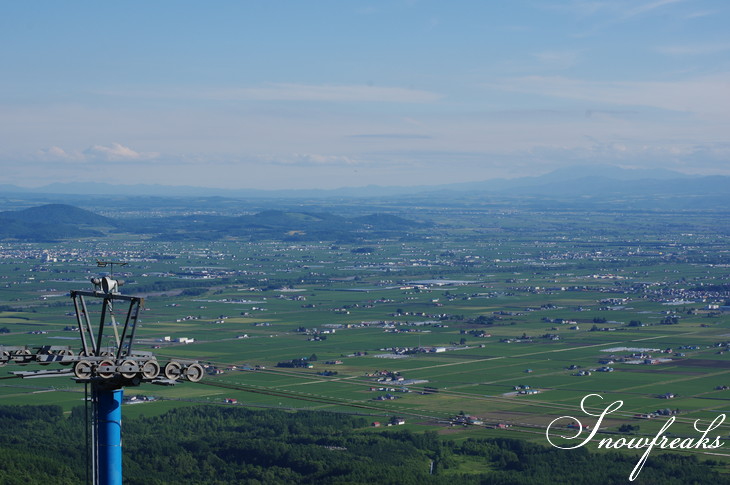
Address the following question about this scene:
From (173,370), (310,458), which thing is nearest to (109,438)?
(173,370)

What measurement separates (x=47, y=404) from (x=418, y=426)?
24.8 m

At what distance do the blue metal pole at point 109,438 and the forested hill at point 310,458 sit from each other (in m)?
27.1

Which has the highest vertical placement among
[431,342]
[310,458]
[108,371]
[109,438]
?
[108,371]

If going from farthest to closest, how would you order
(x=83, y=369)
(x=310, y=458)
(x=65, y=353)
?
(x=310, y=458) < (x=65, y=353) < (x=83, y=369)

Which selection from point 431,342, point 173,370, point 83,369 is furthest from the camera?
point 431,342

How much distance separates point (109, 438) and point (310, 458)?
3852cm

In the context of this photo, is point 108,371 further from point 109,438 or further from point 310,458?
point 310,458

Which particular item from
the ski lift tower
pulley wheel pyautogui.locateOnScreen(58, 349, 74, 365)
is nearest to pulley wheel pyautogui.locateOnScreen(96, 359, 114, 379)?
the ski lift tower

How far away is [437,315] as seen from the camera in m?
137

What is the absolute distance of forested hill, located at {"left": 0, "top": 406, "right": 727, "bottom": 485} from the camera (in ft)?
171

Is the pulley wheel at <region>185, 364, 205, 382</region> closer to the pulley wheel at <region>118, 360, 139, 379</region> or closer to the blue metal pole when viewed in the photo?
the pulley wheel at <region>118, 360, 139, 379</region>

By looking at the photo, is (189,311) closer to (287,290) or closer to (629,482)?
(287,290)

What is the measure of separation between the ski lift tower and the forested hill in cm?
2718

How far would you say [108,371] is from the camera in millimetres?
18703
